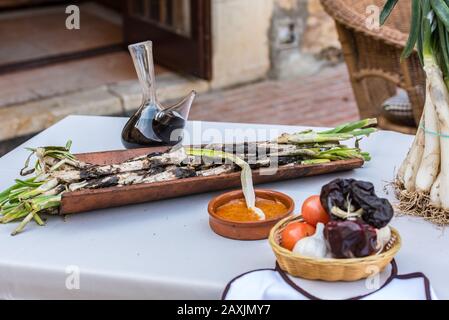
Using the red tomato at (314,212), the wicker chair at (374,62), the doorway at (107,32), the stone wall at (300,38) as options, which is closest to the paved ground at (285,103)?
the stone wall at (300,38)

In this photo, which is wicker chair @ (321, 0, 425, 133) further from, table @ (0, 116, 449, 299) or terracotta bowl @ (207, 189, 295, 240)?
terracotta bowl @ (207, 189, 295, 240)

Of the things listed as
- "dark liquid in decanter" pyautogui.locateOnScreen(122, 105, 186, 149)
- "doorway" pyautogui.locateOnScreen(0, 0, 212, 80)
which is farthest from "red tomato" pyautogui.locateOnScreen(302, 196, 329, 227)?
"doorway" pyautogui.locateOnScreen(0, 0, 212, 80)

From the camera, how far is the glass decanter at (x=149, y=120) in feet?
7.04

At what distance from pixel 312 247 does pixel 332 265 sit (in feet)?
0.19

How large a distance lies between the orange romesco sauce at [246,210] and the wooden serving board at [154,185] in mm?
110

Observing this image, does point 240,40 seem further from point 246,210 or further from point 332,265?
point 332,265

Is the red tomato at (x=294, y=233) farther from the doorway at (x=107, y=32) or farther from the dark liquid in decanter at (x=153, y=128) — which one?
the doorway at (x=107, y=32)

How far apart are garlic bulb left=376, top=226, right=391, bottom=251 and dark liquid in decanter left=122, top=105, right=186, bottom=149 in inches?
33.2

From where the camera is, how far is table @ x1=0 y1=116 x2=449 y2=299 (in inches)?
61.4

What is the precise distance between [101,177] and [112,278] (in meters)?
0.33

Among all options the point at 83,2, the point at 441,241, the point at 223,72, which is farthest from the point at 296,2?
the point at 441,241

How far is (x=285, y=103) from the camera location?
5.00 meters

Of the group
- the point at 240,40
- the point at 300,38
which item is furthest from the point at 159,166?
the point at 300,38
